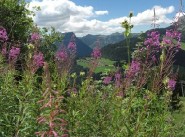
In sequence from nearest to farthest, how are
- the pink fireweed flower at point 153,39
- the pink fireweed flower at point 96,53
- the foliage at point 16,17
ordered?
1. the pink fireweed flower at point 153,39
2. the pink fireweed flower at point 96,53
3. the foliage at point 16,17

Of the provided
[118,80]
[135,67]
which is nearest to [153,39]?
[135,67]

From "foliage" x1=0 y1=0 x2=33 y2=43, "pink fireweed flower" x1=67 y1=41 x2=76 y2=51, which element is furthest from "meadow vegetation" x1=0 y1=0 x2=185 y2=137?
"foliage" x1=0 y1=0 x2=33 y2=43

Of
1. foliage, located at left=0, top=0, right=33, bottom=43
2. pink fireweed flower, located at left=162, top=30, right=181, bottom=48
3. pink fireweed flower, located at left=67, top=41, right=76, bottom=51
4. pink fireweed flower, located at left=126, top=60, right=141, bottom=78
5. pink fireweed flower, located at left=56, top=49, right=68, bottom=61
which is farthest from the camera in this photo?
foliage, located at left=0, top=0, right=33, bottom=43

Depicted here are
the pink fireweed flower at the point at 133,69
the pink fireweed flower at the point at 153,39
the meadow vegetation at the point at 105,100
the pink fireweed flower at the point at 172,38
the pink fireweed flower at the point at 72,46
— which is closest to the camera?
the meadow vegetation at the point at 105,100

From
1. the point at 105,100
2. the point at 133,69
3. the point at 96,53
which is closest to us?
the point at 133,69

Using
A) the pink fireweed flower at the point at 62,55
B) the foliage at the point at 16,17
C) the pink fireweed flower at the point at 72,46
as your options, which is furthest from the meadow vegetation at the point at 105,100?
the foliage at the point at 16,17

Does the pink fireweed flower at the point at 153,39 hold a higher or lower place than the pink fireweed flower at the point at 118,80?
higher

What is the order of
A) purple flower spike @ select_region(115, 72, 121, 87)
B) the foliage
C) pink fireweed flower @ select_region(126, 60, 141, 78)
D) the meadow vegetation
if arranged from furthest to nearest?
1. the foliage
2. purple flower spike @ select_region(115, 72, 121, 87)
3. pink fireweed flower @ select_region(126, 60, 141, 78)
4. the meadow vegetation

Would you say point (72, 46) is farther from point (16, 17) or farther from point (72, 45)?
point (16, 17)

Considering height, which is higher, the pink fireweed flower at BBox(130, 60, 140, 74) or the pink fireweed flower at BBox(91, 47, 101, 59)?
the pink fireweed flower at BBox(91, 47, 101, 59)

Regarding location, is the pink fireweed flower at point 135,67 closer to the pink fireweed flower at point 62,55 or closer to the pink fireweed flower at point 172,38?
the pink fireweed flower at point 172,38

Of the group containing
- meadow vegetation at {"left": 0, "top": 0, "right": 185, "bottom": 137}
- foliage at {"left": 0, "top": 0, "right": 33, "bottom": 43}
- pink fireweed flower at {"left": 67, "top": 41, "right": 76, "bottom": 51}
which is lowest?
meadow vegetation at {"left": 0, "top": 0, "right": 185, "bottom": 137}

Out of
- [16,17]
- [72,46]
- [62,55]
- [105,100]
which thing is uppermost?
[16,17]

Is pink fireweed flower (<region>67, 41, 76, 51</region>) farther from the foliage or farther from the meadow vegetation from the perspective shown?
the foliage
